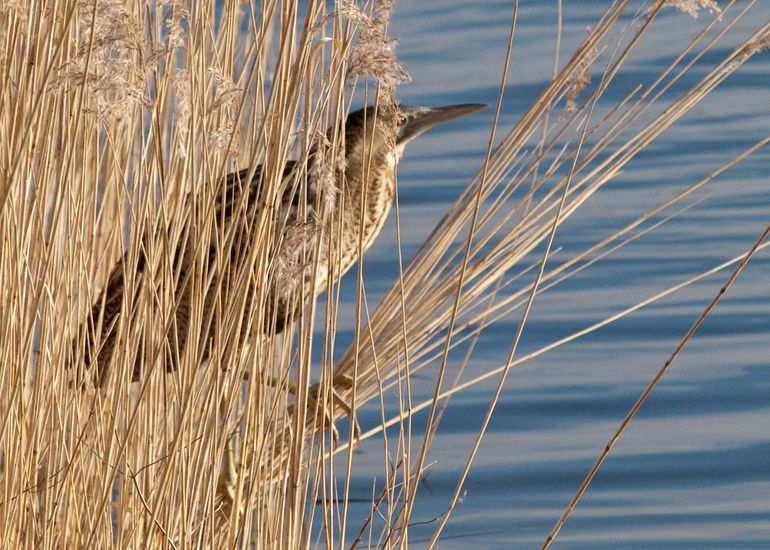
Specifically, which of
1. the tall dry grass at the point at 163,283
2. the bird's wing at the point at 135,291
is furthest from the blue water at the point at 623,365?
the tall dry grass at the point at 163,283

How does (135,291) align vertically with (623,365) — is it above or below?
above

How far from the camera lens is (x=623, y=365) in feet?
11.4

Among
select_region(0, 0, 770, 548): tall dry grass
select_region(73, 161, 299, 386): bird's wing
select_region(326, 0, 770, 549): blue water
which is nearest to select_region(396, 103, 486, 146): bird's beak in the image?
select_region(73, 161, 299, 386): bird's wing

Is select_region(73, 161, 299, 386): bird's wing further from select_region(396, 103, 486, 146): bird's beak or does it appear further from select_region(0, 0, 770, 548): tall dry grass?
select_region(396, 103, 486, 146): bird's beak

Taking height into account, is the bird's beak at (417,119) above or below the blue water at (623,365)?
above

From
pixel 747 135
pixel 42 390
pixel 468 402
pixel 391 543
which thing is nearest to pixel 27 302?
pixel 42 390

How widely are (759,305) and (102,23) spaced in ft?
8.87

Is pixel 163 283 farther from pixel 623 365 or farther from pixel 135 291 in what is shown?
pixel 623 365

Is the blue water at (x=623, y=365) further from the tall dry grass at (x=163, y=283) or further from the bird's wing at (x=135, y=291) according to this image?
the tall dry grass at (x=163, y=283)

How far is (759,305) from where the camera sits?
12.3 ft

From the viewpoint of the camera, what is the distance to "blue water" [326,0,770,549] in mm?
2846

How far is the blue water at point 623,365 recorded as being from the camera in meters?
2.85

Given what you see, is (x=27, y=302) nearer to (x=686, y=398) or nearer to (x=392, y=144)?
(x=392, y=144)

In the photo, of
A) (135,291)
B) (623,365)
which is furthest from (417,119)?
(135,291)
